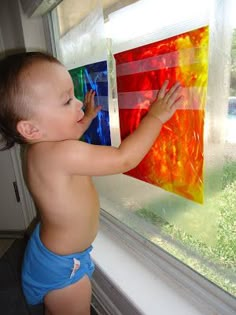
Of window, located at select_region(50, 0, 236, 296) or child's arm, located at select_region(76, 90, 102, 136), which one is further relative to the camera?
child's arm, located at select_region(76, 90, 102, 136)

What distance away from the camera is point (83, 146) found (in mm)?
555

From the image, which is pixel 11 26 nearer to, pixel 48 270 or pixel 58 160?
pixel 58 160

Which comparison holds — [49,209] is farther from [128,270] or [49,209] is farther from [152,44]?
[152,44]

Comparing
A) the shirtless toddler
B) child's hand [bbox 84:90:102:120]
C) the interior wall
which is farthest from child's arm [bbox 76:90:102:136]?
the interior wall

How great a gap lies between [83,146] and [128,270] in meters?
0.42

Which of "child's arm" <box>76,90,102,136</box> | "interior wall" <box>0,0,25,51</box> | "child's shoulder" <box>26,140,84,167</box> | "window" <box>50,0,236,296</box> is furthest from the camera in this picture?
"interior wall" <box>0,0,25,51</box>

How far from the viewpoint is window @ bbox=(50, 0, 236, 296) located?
46cm

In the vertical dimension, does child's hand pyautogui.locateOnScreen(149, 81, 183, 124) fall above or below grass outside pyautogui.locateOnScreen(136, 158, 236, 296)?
above

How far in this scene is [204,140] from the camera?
51 centimetres

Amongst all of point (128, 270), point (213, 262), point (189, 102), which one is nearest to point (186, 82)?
point (189, 102)

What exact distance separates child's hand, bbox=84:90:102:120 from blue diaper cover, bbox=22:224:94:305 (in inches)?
15.8

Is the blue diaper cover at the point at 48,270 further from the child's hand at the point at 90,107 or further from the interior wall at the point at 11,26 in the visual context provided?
the interior wall at the point at 11,26

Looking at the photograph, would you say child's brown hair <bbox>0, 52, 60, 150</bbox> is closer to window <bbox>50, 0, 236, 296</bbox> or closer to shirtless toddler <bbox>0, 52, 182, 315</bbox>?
shirtless toddler <bbox>0, 52, 182, 315</bbox>

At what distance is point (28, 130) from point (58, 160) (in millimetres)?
110
